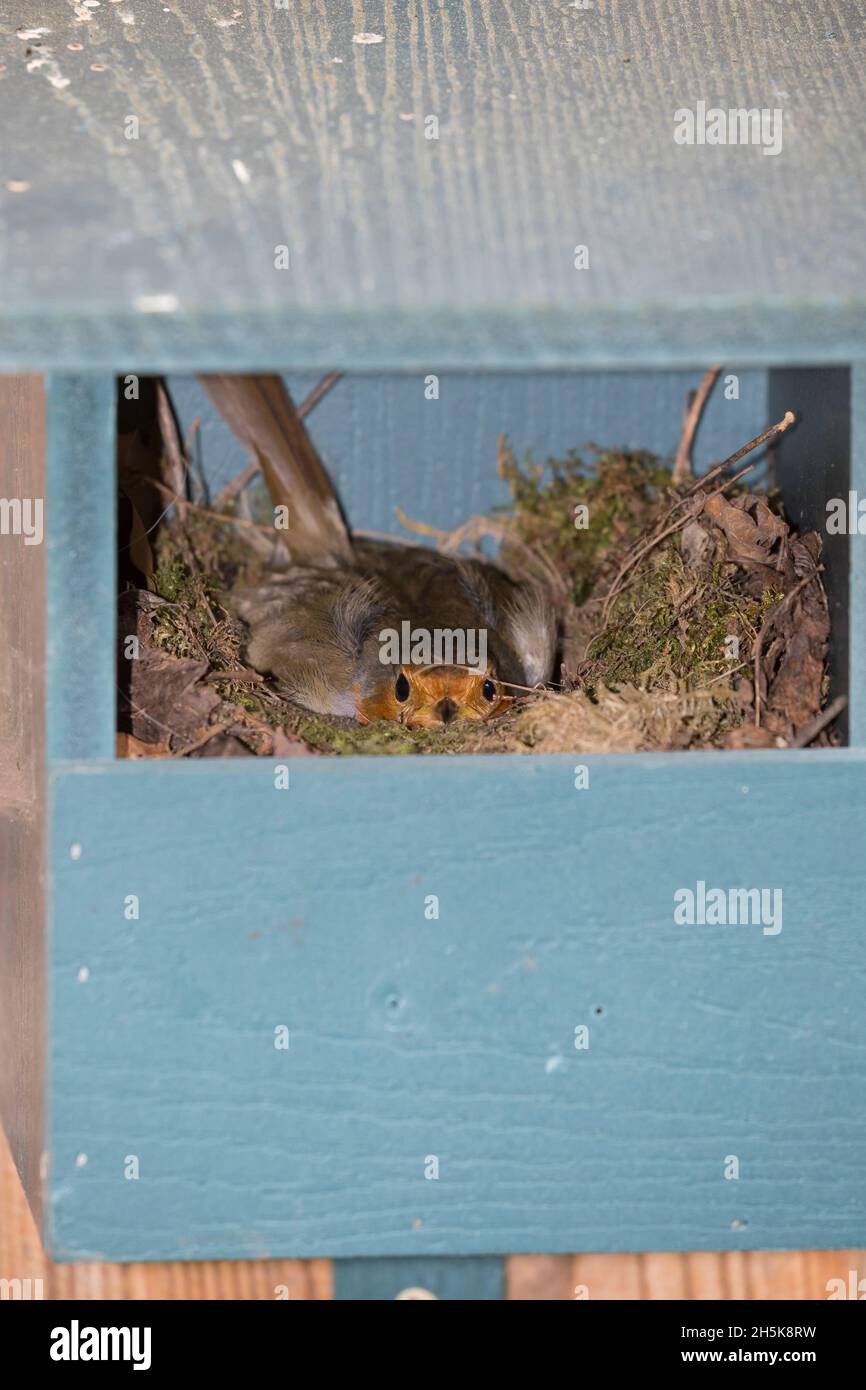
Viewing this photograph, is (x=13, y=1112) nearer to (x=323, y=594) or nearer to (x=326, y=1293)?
(x=326, y=1293)

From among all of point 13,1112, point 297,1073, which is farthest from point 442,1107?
point 13,1112

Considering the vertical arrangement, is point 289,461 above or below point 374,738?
above

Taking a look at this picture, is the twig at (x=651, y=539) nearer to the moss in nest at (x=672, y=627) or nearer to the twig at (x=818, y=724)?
the moss in nest at (x=672, y=627)

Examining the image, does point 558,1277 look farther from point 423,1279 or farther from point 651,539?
point 651,539

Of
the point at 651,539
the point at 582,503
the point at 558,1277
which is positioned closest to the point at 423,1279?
the point at 558,1277

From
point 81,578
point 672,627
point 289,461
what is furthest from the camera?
point 289,461

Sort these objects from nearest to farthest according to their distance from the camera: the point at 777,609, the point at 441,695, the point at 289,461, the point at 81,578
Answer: the point at 81,578 < the point at 777,609 < the point at 441,695 < the point at 289,461
